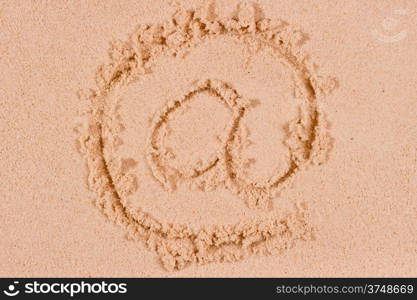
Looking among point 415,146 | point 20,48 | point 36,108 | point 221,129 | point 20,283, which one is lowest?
point 20,283

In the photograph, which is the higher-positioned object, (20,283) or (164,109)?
(164,109)

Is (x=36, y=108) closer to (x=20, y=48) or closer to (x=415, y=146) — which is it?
(x=20, y=48)

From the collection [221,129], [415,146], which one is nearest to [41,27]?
[221,129]

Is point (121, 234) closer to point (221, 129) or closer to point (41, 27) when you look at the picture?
point (221, 129)
